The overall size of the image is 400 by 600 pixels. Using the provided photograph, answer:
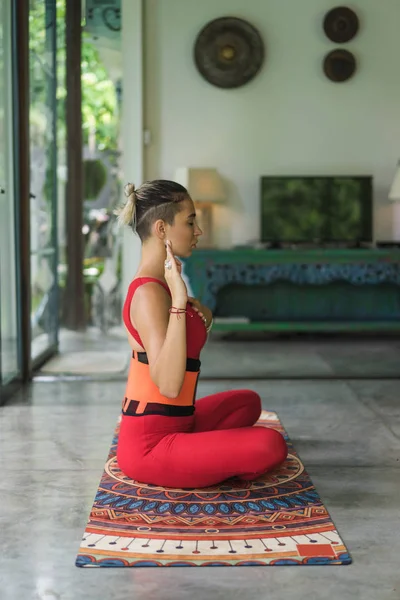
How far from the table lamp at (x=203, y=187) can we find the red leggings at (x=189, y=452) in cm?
284

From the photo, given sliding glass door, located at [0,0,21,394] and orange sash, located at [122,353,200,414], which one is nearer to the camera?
orange sash, located at [122,353,200,414]

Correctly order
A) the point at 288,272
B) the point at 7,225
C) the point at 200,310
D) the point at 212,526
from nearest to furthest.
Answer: the point at 212,526
the point at 200,310
the point at 7,225
the point at 288,272

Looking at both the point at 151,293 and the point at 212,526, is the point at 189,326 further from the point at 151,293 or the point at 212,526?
the point at 212,526

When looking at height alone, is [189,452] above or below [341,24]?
below

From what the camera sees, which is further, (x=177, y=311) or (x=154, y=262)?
(x=154, y=262)

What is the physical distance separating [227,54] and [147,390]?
3503 millimetres

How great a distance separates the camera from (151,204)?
242 cm

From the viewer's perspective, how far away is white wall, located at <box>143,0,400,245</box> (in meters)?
5.05

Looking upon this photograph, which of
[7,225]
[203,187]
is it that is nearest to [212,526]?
[7,225]

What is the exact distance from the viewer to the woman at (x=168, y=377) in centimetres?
229

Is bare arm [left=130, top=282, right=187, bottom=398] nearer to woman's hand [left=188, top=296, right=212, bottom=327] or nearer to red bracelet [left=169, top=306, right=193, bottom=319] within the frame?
red bracelet [left=169, top=306, right=193, bottom=319]

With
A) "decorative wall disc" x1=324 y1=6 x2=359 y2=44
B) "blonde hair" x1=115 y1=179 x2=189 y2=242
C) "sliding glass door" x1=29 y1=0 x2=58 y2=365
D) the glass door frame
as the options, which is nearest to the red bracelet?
"blonde hair" x1=115 y1=179 x2=189 y2=242

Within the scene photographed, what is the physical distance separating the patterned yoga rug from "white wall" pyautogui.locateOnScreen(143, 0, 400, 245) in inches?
120

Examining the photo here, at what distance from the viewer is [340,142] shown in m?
5.24
